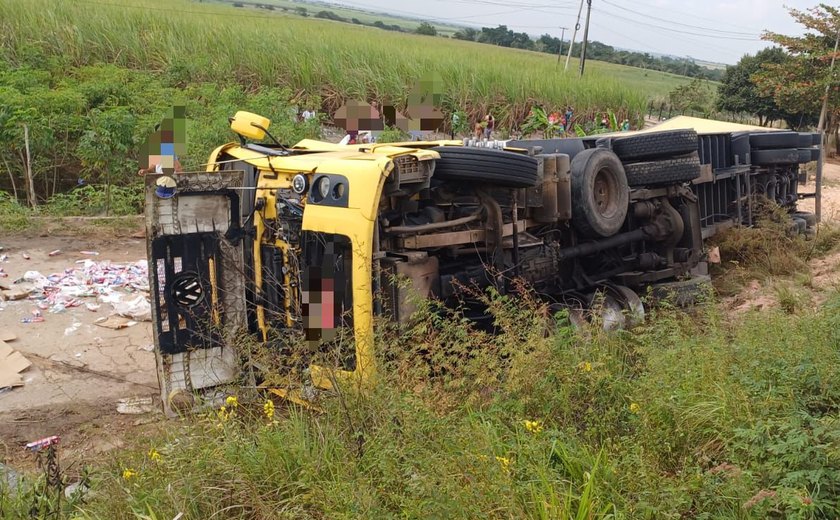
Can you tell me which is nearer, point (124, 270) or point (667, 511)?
point (667, 511)

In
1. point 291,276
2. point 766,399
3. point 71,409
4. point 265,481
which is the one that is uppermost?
point 291,276

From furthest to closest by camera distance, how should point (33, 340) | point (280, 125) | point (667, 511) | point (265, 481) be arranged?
point (280, 125) < point (33, 340) < point (265, 481) < point (667, 511)

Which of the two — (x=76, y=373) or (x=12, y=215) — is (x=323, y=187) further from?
(x=12, y=215)

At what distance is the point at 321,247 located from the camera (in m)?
4.11

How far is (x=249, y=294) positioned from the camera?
15.1 feet

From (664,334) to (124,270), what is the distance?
5734mm

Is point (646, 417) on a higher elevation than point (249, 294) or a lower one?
lower

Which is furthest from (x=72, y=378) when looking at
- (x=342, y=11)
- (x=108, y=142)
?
(x=342, y=11)

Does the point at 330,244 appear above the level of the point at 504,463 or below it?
above

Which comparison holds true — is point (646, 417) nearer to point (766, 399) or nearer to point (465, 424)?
point (766, 399)

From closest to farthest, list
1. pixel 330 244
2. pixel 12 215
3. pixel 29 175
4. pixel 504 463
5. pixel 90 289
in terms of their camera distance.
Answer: pixel 504 463 → pixel 330 244 → pixel 90 289 → pixel 12 215 → pixel 29 175

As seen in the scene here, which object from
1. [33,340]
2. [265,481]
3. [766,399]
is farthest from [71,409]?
[766,399]

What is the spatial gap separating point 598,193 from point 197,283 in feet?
10.3

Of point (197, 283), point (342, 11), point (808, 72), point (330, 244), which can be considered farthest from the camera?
point (342, 11)
